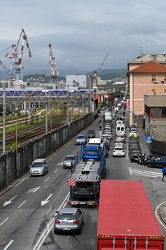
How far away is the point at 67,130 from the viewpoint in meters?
81.8

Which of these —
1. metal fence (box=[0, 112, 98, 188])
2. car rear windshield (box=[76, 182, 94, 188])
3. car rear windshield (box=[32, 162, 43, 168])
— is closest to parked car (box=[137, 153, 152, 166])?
metal fence (box=[0, 112, 98, 188])

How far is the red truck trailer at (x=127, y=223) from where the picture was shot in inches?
649

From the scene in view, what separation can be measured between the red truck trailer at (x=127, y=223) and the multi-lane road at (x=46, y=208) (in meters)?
2.97

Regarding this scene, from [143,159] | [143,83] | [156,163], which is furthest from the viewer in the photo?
[143,83]

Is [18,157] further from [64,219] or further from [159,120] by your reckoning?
[159,120]

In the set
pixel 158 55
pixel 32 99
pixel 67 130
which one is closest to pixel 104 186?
pixel 67 130

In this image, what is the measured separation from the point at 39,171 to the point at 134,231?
29.5m

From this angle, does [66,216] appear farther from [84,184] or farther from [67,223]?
[84,184]

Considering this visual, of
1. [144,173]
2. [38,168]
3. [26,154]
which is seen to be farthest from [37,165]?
[144,173]

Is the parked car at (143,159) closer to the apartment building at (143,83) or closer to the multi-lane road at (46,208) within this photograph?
the multi-lane road at (46,208)

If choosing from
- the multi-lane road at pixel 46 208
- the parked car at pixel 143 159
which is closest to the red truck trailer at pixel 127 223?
the multi-lane road at pixel 46 208

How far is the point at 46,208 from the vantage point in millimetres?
32094

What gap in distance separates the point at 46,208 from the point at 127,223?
1490cm

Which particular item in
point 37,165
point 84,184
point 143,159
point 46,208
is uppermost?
point 84,184
